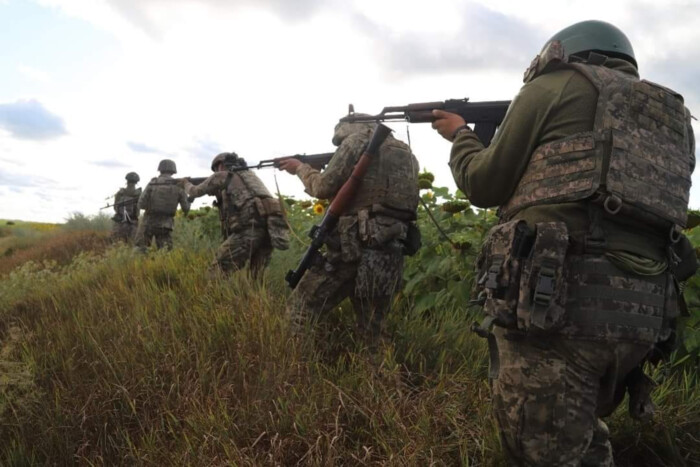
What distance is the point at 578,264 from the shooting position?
179cm

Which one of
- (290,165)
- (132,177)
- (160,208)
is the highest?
(132,177)

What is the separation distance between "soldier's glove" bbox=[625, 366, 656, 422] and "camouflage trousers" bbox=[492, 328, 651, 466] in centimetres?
19

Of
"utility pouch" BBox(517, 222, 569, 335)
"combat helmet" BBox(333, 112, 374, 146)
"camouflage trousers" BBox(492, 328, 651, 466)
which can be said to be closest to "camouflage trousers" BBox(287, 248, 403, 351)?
"combat helmet" BBox(333, 112, 374, 146)

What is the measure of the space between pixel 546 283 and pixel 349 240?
6.91 feet

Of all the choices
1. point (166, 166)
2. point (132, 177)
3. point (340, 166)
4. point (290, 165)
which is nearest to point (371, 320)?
point (340, 166)

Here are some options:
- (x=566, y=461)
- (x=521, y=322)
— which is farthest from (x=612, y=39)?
(x=566, y=461)

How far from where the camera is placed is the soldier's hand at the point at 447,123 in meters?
→ 2.37

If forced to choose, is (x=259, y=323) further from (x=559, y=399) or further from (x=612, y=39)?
(x=612, y=39)

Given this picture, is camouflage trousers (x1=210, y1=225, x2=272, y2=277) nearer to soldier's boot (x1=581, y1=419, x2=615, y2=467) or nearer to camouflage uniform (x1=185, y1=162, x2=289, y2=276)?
camouflage uniform (x1=185, y1=162, x2=289, y2=276)

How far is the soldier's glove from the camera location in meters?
2.02

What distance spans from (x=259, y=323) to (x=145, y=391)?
2.79 feet

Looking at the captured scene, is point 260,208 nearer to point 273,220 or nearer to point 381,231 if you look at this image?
point 273,220

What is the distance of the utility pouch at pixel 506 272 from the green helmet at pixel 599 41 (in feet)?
2.52

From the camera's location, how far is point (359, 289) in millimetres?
3697
